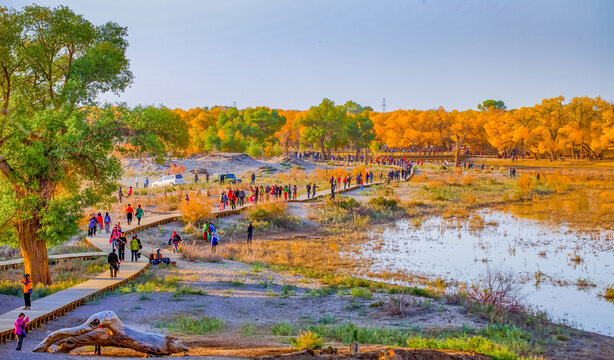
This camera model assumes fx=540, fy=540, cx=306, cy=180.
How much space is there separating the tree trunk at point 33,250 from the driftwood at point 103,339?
688 cm

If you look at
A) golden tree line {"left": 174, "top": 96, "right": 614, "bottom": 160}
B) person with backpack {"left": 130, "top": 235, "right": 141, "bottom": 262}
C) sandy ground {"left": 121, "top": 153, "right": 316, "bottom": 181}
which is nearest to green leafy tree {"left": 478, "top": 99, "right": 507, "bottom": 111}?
golden tree line {"left": 174, "top": 96, "right": 614, "bottom": 160}

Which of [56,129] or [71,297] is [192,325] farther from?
[56,129]

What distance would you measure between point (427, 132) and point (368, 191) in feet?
191

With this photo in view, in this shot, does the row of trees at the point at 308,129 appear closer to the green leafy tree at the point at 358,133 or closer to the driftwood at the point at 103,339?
the green leafy tree at the point at 358,133

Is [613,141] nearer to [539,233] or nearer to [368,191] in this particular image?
[368,191]

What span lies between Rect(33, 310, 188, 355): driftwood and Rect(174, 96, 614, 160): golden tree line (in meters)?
65.8

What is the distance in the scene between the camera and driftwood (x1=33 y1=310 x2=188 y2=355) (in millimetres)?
10422

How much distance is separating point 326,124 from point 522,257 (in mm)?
69027

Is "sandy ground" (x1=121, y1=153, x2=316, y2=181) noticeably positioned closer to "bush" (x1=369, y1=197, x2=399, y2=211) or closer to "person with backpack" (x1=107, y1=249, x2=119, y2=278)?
"bush" (x1=369, y1=197, x2=399, y2=211)

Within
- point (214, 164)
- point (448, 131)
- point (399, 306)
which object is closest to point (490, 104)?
point (448, 131)

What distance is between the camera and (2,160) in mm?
15352

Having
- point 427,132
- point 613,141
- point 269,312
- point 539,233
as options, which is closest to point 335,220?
point 539,233

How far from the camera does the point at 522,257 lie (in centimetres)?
2377

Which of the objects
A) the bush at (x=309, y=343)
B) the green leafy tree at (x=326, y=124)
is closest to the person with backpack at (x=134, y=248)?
the bush at (x=309, y=343)
